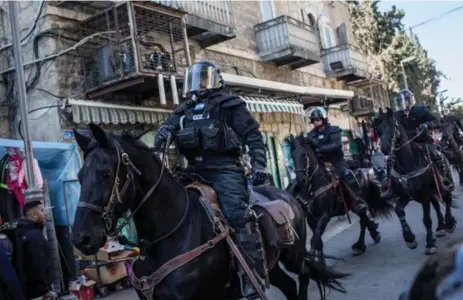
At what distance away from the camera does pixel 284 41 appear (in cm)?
1827

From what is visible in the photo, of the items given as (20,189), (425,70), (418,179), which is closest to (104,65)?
(20,189)

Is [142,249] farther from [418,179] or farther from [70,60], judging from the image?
[70,60]

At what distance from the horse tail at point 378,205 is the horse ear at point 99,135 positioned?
7070 millimetres

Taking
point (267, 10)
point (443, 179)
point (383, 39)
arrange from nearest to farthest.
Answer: point (443, 179)
point (267, 10)
point (383, 39)

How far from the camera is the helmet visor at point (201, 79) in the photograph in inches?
185

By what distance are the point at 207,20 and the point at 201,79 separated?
34.7 feet

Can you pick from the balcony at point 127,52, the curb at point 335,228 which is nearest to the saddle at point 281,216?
the curb at point 335,228

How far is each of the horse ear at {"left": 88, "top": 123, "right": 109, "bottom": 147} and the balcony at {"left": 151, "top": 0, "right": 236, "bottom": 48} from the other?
10480 millimetres

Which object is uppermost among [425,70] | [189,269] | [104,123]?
[425,70]

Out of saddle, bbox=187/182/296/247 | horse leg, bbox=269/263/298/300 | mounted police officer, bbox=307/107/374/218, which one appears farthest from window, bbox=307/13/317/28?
horse leg, bbox=269/263/298/300

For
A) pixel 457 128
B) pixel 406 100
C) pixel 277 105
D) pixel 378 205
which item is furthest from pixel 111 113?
pixel 457 128

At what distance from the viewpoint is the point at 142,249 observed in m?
4.03

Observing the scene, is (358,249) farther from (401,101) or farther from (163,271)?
(163,271)

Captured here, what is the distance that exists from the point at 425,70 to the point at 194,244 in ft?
123
